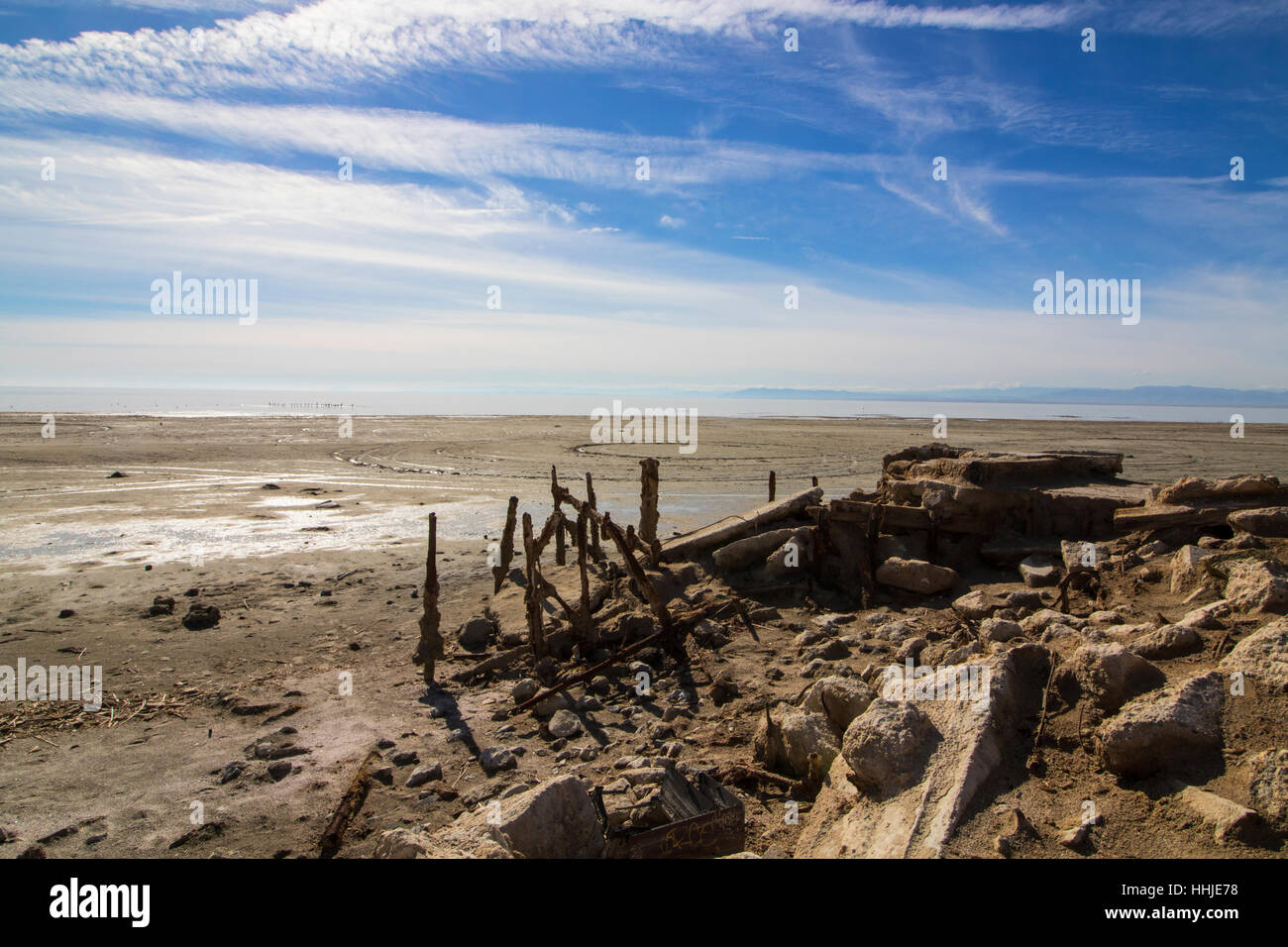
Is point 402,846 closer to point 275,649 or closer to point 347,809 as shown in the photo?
point 347,809

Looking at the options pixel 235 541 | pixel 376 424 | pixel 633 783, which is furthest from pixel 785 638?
pixel 376 424

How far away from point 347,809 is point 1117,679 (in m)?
5.77

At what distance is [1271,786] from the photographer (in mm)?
3625

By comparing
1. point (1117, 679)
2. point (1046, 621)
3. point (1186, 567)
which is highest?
point (1186, 567)

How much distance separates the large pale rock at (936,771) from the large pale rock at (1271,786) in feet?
3.73

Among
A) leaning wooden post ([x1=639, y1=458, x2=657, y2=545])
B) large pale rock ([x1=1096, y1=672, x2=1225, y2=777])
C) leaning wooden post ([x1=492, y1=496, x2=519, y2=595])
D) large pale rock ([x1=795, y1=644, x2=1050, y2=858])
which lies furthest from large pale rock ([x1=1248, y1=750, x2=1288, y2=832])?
leaning wooden post ([x1=492, y1=496, x2=519, y2=595])

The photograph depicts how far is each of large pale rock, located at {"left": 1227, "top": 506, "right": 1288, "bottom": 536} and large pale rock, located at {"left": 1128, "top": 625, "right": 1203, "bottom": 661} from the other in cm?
335

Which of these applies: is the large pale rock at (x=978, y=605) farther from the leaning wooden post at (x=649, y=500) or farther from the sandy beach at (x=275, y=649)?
the leaning wooden post at (x=649, y=500)

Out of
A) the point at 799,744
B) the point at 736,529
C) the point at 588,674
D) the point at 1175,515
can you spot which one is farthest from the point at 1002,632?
the point at 736,529

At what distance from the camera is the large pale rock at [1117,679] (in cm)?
456

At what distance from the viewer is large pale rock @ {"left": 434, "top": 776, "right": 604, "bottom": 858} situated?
4277 millimetres

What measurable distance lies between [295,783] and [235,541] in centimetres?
1145

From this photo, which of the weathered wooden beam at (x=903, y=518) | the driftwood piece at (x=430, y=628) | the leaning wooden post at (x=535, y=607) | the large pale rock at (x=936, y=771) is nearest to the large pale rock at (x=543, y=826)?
the large pale rock at (x=936, y=771)
